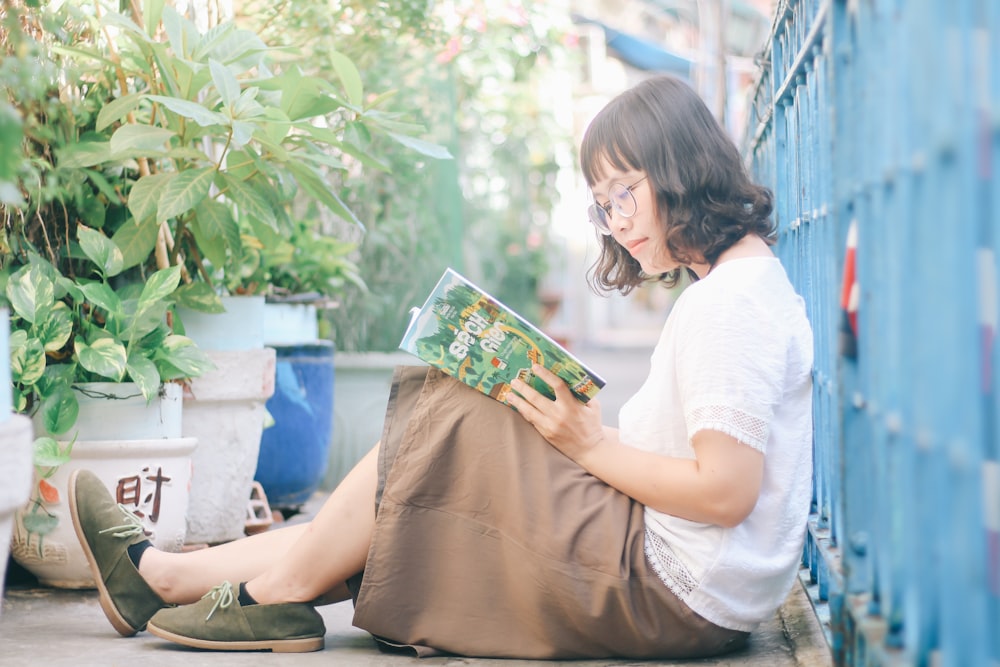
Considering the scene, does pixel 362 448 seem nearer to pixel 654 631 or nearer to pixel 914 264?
pixel 654 631

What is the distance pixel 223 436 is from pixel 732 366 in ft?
5.23

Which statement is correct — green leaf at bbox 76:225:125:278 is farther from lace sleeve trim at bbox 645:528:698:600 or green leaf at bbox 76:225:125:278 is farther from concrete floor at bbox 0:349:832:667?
lace sleeve trim at bbox 645:528:698:600

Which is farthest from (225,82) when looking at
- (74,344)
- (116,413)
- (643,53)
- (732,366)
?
(643,53)

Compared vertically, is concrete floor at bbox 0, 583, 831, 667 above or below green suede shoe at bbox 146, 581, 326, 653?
below

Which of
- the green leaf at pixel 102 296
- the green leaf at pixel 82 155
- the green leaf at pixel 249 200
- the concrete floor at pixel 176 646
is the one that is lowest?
the concrete floor at pixel 176 646

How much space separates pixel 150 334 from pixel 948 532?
6.45ft

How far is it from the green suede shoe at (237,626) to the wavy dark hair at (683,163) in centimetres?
93

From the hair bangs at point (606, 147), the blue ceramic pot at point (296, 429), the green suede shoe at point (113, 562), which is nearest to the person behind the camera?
the hair bangs at point (606, 147)

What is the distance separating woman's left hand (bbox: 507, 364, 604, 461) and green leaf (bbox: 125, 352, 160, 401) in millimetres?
920

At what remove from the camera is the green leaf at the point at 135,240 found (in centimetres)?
251

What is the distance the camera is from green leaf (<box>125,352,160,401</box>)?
2.34m

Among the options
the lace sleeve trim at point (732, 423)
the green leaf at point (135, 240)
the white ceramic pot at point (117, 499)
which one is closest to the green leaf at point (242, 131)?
the green leaf at point (135, 240)

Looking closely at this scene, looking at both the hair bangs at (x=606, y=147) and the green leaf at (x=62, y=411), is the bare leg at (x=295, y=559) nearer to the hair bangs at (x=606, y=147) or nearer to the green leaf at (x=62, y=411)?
the green leaf at (x=62, y=411)

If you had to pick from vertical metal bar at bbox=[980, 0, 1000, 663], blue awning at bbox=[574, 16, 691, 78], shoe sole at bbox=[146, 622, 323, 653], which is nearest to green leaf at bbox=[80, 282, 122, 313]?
shoe sole at bbox=[146, 622, 323, 653]
